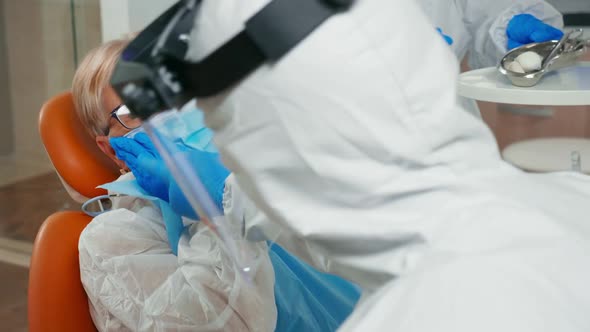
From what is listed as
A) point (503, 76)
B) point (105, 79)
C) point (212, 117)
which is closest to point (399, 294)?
point (212, 117)

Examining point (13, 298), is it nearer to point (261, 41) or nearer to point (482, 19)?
point (482, 19)

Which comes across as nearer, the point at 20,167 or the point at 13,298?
the point at 13,298

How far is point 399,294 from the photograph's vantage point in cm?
50

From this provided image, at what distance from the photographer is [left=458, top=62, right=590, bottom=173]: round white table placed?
57.6 inches

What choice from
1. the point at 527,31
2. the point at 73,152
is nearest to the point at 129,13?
the point at 73,152

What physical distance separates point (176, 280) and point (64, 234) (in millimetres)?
185

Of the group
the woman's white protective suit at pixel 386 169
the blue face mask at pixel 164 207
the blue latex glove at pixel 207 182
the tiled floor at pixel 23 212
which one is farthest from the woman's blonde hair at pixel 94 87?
the tiled floor at pixel 23 212

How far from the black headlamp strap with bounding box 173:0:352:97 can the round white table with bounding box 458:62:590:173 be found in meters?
0.95

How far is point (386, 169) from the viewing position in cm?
53

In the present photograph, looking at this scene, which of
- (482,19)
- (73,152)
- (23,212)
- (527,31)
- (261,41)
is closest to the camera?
(261,41)

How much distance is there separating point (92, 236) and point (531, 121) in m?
2.15

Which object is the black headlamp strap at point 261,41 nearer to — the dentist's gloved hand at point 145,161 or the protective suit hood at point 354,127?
the protective suit hood at point 354,127

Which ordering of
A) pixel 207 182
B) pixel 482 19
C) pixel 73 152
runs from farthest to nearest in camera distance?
1. pixel 482 19
2. pixel 73 152
3. pixel 207 182

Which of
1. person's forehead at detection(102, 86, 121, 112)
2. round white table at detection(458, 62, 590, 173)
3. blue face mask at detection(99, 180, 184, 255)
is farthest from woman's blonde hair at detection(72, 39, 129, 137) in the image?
round white table at detection(458, 62, 590, 173)
